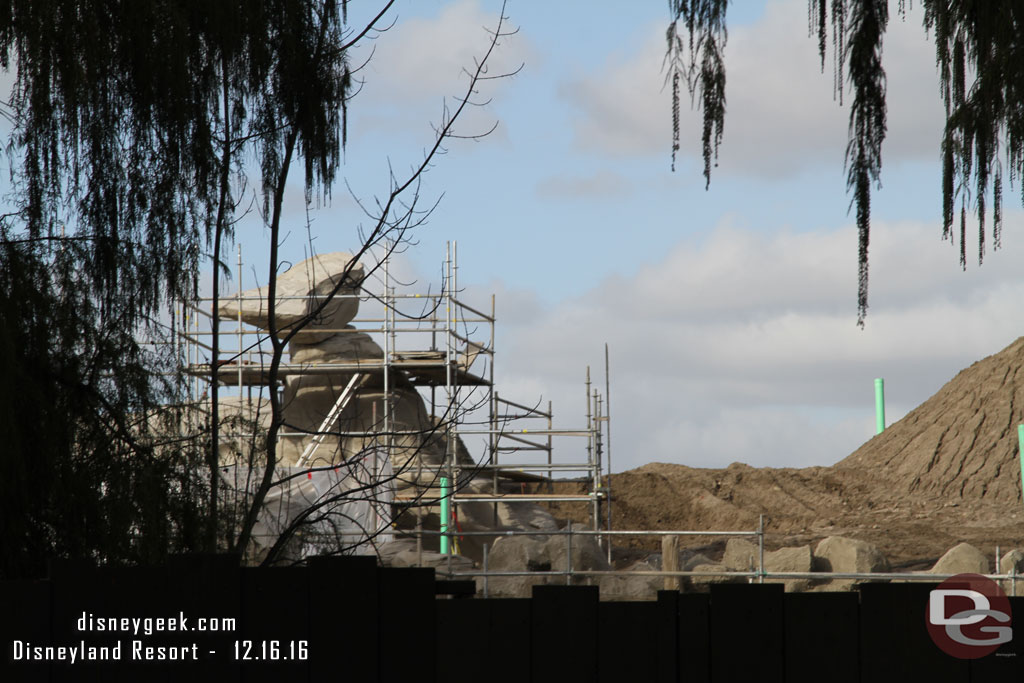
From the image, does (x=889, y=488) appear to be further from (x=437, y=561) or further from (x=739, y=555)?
(x=437, y=561)

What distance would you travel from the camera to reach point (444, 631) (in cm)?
470

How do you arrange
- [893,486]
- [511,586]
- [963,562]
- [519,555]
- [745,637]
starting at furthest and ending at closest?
[893,486]
[519,555]
[963,562]
[511,586]
[745,637]

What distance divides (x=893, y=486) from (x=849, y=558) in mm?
17149

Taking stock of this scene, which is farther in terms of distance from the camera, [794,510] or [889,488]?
[889,488]

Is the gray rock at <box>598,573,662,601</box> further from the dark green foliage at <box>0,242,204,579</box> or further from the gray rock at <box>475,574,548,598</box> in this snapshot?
the dark green foliage at <box>0,242,204,579</box>

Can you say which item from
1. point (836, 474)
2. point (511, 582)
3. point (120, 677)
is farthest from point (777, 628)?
point (836, 474)

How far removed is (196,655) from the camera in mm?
4395

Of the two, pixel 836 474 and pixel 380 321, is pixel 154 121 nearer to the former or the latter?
pixel 380 321

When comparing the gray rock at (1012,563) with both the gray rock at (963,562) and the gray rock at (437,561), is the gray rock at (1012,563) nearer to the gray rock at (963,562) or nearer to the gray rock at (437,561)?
the gray rock at (963,562)

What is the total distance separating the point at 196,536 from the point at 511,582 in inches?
394

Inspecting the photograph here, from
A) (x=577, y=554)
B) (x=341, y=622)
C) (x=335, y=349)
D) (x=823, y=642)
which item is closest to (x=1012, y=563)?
(x=577, y=554)

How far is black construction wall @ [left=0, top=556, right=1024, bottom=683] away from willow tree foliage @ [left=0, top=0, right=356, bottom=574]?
2.66 m

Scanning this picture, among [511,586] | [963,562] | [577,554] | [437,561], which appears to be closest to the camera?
[511,586]

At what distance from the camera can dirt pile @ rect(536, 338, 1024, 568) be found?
98.1ft
